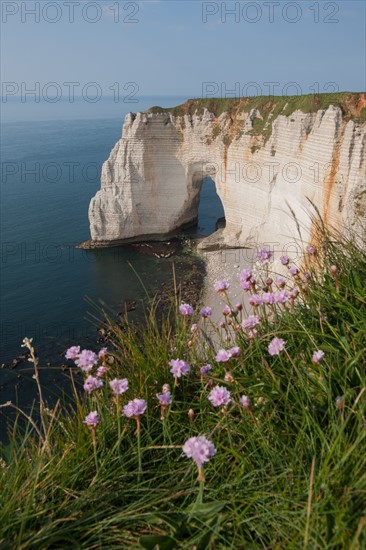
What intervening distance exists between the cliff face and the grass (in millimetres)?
12746

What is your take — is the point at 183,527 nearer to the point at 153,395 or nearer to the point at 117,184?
the point at 153,395

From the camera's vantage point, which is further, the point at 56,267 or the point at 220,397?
the point at 56,267

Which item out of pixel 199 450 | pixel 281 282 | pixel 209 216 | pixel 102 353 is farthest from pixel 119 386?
pixel 209 216

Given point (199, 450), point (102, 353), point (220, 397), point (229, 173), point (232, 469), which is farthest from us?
point (229, 173)

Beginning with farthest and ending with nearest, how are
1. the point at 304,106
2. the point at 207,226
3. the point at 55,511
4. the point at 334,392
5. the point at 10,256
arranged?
1. the point at 207,226
2. the point at 10,256
3. the point at 304,106
4. the point at 334,392
5. the point at 55,511

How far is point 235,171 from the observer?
2461cm

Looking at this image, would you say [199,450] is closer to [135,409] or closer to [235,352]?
[135,409]

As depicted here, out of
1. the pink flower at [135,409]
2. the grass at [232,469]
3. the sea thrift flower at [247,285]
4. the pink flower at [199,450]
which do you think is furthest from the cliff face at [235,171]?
the pink flower at [199,450]

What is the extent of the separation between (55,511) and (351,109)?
664 inches

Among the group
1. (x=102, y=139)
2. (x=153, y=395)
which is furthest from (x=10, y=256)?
(x=102, y=139)

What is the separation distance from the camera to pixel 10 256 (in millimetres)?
26734

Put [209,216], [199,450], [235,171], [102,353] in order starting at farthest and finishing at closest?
[209,216], [235,171], [102,353], [199,450]

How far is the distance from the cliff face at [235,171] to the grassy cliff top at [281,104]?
→ 0.59ft

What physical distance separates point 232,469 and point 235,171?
23265 millimetres
